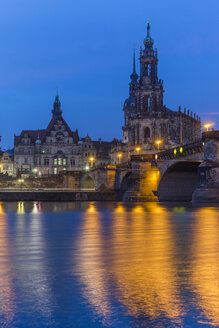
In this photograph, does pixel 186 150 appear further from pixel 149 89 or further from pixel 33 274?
pixel 149 89

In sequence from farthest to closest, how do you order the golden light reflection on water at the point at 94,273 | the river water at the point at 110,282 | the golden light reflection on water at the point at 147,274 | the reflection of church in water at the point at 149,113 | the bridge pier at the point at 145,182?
the reflection of church in water at the point at 149,113 → the bridge pier at the point at 145,182 → the golden light reflection on water at the point at 94,273 → the golden light reflection on water at the point at 147,274 → the river water at the point at 110,282

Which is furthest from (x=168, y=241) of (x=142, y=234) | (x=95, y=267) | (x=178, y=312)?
(x=178, y=312)

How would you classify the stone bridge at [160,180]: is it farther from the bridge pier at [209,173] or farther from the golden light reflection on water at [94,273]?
the golden light reflection on water at [94,273]

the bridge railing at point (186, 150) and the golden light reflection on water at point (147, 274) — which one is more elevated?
the bridge railing at point (186, 150)

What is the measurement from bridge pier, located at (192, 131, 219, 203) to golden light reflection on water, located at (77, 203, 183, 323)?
2702 centimetres

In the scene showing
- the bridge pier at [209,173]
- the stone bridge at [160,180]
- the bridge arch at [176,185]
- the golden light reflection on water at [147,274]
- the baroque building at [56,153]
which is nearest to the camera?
the golden light reflection on water at [147,274]

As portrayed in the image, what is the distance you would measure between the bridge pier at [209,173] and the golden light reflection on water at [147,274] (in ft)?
88.6

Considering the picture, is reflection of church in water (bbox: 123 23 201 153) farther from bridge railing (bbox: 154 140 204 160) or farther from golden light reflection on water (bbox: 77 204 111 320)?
golden light reflection on water (bbox: 77 204 111 320)

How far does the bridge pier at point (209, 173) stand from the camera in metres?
51.0

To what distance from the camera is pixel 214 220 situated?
3400 centimetres

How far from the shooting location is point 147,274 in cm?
1402

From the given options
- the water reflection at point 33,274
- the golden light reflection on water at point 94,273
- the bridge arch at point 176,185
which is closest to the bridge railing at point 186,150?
the bridge arch at point 176,185

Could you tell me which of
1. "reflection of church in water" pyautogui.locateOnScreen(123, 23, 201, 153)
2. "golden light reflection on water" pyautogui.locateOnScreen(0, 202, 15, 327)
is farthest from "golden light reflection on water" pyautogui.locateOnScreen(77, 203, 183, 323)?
"reflection of church in water" pyautogui.locateOnScreen(123, 23, 201, 153)

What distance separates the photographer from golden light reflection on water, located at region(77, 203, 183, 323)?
10.5 metres
